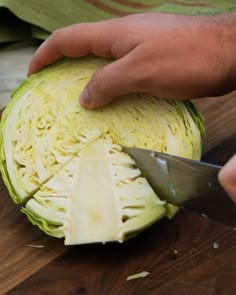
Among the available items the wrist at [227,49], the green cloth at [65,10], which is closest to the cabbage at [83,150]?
the wrist at [227,49]

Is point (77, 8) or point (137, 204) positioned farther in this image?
point (77, 8)

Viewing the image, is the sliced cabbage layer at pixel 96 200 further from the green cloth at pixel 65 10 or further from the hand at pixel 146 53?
the green cloth at pixel 65 10

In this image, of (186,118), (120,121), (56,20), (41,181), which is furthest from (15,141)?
(56,20)

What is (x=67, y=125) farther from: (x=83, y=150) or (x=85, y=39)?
(x=85, y=39)

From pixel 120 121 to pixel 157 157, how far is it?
0.16 metres

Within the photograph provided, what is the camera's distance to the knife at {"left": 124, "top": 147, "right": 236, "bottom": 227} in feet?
3.79

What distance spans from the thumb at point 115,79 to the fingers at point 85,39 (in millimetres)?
54

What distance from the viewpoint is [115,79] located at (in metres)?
1.30

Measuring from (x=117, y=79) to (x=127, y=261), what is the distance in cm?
35

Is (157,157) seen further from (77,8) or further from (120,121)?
(77,8)

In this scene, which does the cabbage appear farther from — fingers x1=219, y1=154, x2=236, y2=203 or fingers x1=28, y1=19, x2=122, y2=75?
fingers x1=219, y1=154, x2=236, y2=203

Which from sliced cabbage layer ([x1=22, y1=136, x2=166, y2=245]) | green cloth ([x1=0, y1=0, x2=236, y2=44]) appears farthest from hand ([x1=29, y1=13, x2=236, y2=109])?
green cloth ([x1=0, y1=0, x2=236, y2=44])

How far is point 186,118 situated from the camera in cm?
139

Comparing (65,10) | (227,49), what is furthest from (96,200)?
(65,10)
